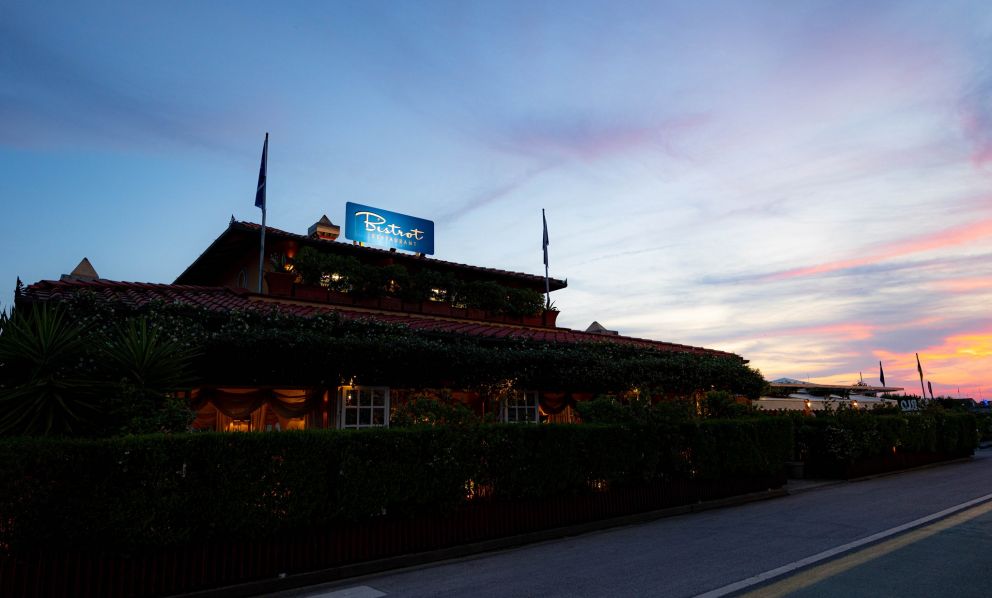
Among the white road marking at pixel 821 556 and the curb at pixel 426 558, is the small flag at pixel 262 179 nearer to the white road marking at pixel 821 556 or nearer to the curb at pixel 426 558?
the curb at pixel 426 558

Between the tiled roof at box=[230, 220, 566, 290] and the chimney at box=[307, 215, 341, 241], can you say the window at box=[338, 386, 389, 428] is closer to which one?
the tiled roof at box=[230, 220, 566, 290]

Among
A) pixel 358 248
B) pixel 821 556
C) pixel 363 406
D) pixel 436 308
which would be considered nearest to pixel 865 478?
pixel 821 556

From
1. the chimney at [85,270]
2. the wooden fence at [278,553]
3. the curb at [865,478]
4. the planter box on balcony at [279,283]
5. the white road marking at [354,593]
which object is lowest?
the white road marking at [354,593]

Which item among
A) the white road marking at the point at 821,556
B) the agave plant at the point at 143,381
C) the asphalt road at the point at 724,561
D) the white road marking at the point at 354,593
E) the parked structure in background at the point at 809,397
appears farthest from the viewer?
the parked structure in background at the point at 809,397

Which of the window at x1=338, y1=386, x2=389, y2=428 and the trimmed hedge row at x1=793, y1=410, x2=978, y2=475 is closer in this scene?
the window at x1=338, y1=386, x2=389, y2=428

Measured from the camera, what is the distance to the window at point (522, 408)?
62.7 ft

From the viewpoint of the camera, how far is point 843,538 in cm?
1042

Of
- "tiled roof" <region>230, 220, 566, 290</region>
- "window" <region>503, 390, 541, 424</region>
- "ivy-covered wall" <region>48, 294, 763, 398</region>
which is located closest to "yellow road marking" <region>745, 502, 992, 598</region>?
"ivy-covered wall" <region>48, 294, 763, 398</region>

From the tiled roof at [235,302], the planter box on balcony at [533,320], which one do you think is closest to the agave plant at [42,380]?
the tiled roof at [235,302]

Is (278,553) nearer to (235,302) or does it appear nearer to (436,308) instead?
(235,302)

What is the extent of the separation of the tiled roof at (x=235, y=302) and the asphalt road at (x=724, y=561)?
794 cm

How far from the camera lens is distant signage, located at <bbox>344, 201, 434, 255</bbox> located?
25.3m

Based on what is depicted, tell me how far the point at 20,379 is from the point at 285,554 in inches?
193

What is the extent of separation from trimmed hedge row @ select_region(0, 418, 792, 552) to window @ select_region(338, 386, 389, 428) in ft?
17.9
